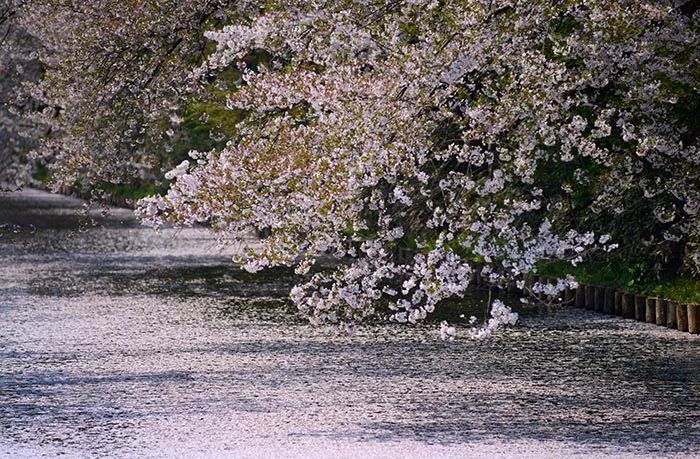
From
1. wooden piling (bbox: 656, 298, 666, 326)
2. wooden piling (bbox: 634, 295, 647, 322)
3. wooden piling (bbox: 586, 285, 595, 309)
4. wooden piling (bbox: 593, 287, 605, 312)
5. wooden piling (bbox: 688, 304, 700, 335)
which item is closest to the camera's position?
wooden piling (bbox: 688, 304, 700, 335)

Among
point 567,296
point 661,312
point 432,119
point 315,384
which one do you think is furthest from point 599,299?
point 315,384

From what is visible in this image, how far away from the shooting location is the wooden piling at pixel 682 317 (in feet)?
54.5

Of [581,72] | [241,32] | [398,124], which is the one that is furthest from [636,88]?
[241,32]

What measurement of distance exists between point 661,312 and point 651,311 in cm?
32

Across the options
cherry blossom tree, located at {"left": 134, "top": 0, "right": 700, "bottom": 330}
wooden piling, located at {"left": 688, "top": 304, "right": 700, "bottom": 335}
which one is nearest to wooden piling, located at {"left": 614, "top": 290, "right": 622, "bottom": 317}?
cherry blossom tree, located at {"left": 134, "top": 0, "right": 700, "bottom": 330}

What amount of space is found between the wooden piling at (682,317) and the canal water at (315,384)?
1.18 ft

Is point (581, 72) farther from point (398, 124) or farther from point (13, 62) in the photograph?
point (13, 62)

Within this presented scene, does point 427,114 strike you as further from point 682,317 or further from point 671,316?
point 671,316

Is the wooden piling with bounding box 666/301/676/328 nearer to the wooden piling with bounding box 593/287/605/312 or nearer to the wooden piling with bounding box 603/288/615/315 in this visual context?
the wooden piling with bounding box 603/288/615/315

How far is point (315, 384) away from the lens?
12906 mm

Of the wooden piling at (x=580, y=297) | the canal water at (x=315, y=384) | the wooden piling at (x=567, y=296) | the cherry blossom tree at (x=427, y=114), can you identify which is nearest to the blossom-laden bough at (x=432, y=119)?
the cherry blossom tree at (x=427, y=114)

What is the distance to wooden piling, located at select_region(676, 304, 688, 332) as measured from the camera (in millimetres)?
16609

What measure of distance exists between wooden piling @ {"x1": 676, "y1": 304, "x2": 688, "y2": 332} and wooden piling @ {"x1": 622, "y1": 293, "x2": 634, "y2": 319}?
4.81 feet

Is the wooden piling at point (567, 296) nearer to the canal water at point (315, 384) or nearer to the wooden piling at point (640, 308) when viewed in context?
the canal water at point (315, 384)
